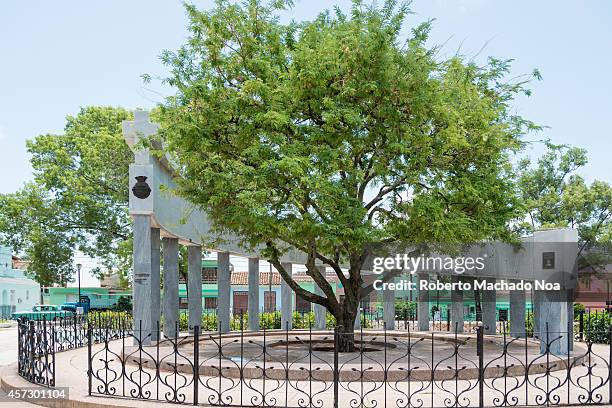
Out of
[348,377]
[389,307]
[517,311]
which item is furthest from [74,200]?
[348,377]

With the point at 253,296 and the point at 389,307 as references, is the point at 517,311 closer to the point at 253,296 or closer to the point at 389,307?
the point at 389,307

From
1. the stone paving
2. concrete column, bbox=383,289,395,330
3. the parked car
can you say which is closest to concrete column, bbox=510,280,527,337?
concrete column, bbox=383,289,395,330

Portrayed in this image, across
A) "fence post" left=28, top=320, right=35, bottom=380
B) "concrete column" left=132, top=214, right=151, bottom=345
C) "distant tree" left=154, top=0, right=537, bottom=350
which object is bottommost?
"fence post" left=28, top=320, right=35, bottom=380

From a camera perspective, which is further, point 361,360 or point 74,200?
point 74,200

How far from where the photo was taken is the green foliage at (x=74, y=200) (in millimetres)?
37375

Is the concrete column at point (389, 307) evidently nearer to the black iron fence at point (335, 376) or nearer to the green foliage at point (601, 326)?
the green foliage at point (601, 326)

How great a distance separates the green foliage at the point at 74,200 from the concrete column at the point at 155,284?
16.1 metres

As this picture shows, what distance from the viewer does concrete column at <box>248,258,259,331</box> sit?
2730 centimetres

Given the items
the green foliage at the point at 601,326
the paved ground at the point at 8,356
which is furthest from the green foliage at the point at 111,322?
the green foliage at the point at 601,326

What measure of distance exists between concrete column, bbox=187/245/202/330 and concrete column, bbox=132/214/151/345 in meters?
5.29

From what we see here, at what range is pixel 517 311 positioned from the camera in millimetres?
24469

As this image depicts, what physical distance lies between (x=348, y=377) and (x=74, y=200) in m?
27.6

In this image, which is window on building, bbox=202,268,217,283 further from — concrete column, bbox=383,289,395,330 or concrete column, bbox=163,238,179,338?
concrete column, bbox=163,238,179,338

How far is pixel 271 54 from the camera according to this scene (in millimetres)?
16969
